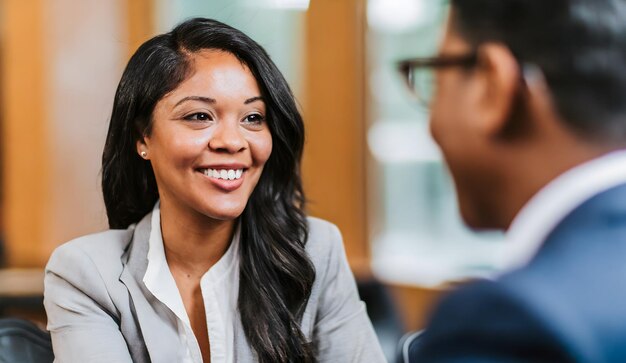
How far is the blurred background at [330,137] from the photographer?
346cm

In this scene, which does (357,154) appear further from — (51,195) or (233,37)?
(233,37)

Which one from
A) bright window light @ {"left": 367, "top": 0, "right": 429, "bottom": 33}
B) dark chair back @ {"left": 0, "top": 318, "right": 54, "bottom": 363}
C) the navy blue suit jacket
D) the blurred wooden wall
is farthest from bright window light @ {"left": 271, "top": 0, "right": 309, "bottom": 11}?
the navy blue suit jacket

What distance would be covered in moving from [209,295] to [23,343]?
347 mm

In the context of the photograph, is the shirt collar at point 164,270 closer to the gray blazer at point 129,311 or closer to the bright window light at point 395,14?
the gray blazer at point 129,311

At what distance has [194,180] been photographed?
1.37m

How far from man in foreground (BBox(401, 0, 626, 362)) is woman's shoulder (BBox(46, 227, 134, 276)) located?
2.80 ft

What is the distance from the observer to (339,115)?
146 inches

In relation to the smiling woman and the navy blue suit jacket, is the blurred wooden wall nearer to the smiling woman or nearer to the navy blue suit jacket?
the smiling woman

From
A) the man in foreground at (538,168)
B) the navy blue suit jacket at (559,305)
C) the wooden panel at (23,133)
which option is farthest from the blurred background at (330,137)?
the navy blue suit jacket at (559,305)

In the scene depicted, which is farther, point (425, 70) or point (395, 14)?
point (395, 14)

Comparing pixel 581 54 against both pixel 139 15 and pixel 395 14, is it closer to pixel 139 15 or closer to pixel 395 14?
pixel 139 15

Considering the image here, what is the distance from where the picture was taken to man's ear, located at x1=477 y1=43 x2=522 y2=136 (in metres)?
0.64

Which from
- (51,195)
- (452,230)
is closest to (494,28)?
(452,230)

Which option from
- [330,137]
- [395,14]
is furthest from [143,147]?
[395,14]
